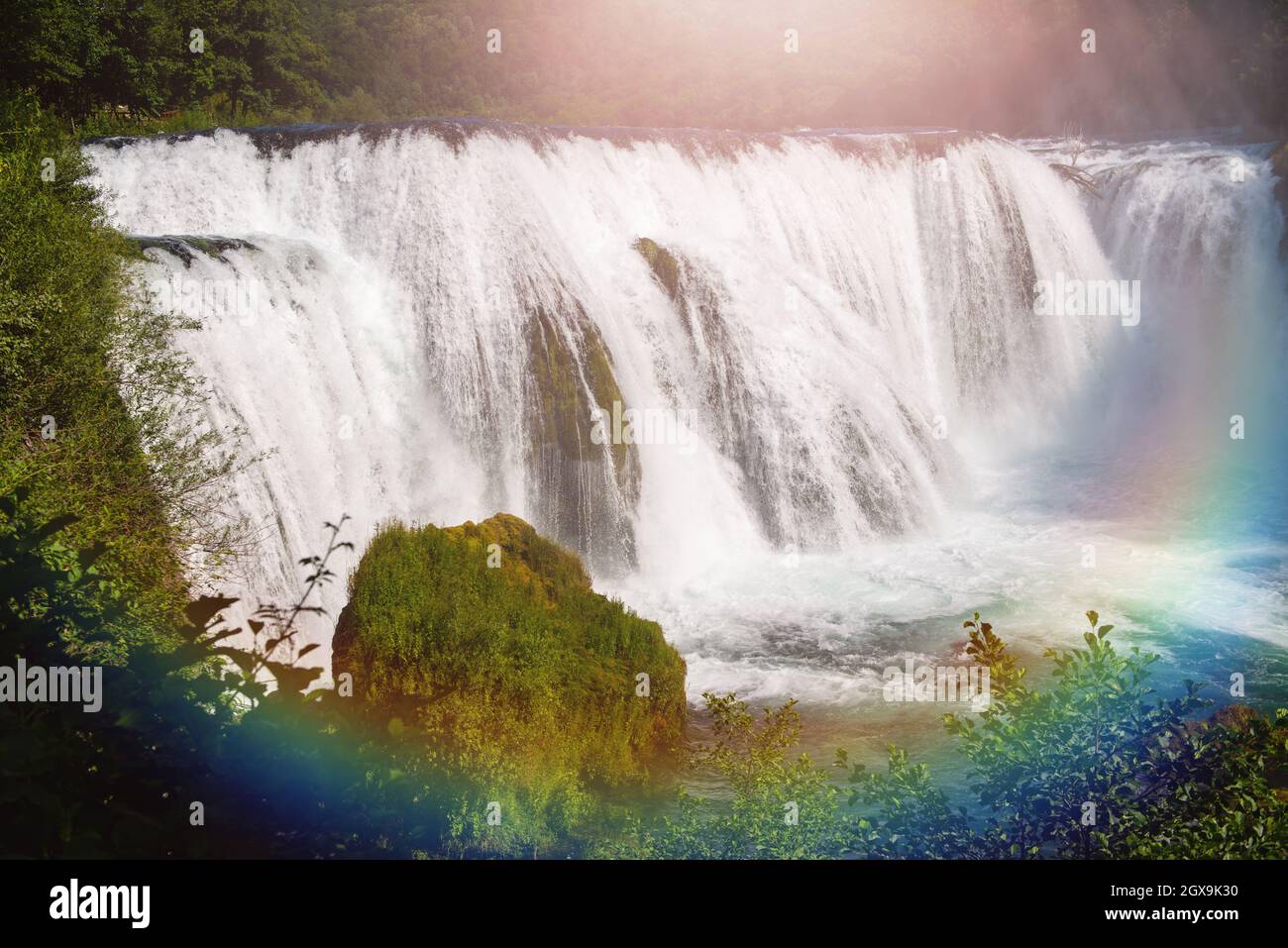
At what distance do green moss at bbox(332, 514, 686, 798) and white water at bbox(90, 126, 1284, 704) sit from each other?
2502 millimetres

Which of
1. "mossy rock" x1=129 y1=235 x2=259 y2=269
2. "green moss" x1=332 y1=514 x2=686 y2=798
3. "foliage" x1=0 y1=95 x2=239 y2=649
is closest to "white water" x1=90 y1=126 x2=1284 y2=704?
"mossy rock" x1=129 y1=235 x2=259 y2=269

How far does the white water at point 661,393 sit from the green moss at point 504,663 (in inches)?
98.5

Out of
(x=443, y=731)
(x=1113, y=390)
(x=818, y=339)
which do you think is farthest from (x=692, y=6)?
(x=443, y=731)

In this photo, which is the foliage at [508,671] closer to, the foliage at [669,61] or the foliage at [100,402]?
the foliage at [100,402]

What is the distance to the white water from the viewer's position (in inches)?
661

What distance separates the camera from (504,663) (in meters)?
11.5

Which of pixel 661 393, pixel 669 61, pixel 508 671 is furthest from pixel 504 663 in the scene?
pixel 669 61

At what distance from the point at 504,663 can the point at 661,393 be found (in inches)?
396

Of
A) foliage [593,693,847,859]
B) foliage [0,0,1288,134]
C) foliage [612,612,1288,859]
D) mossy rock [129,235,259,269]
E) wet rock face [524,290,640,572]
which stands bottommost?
foliage [593,693,847,859]

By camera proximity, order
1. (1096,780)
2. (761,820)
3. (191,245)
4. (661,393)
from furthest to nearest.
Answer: (661,393) → (191,245) → (761,820) → (1096,780)

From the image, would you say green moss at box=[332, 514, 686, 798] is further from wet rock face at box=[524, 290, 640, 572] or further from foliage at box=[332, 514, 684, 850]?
wet rock face at box=[524, 290, 640, 572]

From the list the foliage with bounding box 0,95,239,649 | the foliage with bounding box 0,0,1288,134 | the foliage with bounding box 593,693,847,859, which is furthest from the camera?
the foliage with bounding box 0,0,1288,134

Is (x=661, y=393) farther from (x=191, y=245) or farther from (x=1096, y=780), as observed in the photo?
(x=1096, y=780)
